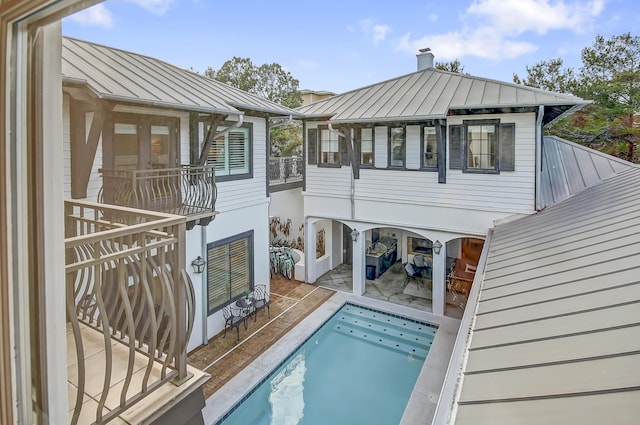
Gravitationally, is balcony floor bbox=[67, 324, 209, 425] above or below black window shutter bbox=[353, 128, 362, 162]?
below

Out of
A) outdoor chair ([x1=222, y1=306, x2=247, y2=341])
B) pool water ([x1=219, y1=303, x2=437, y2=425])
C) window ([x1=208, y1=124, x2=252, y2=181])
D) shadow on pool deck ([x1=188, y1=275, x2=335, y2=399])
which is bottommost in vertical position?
pool water ([x1=219, y1=303, x2=437, y2=425])

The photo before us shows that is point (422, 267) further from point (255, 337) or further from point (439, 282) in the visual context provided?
point (255, 337)

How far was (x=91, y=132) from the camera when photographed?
12.1 ft

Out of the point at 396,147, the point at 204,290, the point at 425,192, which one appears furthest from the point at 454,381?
the point at 396,147

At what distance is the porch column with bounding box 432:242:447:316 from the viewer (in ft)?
27.3

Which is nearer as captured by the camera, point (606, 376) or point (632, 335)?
point (606, 376)

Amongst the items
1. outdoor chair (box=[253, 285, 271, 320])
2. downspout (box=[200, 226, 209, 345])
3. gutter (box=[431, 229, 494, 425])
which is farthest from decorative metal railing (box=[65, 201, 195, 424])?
outdoor chair (box=[253, 285, 271, 320])

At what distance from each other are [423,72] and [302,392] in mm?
7411

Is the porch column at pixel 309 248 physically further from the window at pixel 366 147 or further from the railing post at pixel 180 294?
the railing post at pixel 180 294

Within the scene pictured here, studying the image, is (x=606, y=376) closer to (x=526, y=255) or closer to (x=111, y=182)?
(x=526, y=255)

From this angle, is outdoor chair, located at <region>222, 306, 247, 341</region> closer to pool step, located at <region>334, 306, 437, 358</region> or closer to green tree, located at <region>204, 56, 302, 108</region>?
pool step, located at <region>334, 306, 437, 358</region>

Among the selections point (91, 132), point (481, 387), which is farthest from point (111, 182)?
point (481, 387)

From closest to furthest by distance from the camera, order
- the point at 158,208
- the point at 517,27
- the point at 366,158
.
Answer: the point at 517,27, the point at 158,208, the point at 366,158

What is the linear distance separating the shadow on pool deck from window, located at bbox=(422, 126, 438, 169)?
3768mm
